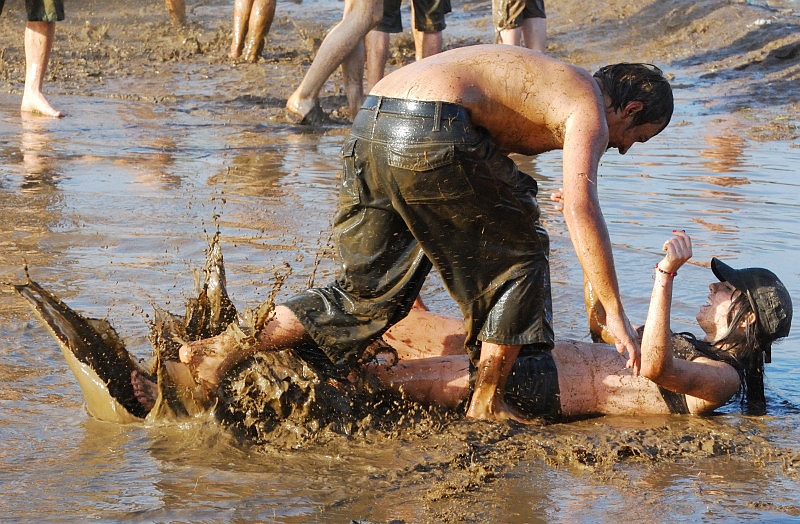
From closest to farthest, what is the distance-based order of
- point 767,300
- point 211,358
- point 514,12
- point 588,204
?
point 588,204
point 211,358
point 767,300
point 514,12

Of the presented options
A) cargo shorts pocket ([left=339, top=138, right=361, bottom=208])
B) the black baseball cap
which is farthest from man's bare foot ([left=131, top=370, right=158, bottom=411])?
the black baseball cap

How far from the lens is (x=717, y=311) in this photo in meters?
4.12

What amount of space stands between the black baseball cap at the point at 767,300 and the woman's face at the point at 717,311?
0.18 ft

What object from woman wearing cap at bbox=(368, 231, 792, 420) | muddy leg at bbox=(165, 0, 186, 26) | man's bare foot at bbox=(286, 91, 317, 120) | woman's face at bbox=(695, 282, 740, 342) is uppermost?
muddy leg at bbox=(165, 0, 186, 26)

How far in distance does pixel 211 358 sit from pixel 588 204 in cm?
133

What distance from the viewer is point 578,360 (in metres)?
4.00

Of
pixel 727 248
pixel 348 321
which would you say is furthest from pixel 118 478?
pixel 727 248

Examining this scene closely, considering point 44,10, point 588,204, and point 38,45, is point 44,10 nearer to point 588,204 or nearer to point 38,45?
point 38,45

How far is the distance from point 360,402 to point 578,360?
82cm

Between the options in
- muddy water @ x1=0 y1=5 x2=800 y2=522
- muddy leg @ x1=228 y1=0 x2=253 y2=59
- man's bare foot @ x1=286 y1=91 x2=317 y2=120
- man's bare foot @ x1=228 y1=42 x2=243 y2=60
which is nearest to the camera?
muddy water @ x1=0 y1=5 x2=800 y2=522

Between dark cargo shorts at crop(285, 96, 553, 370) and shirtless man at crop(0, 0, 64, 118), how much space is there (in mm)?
5278

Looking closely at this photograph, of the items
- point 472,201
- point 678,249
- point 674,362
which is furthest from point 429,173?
point 674,362

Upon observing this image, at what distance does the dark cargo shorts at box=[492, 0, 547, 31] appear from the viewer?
8539mm

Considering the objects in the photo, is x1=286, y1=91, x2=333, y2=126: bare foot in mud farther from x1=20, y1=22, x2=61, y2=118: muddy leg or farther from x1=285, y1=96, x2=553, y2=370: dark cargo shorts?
x1=285, y1=96, x2=553, y2=370: dark cargo shorts
